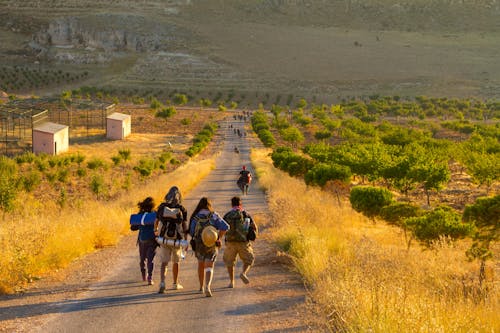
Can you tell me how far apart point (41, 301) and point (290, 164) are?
26.4 m

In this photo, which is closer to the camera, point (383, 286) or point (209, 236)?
point (383, 286)

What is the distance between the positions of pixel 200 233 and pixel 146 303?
1.39 m

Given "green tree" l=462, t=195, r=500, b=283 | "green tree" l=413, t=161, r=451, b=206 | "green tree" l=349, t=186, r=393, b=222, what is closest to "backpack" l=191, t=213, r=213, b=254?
"green tree" l=462, t=195, r=500, b=283

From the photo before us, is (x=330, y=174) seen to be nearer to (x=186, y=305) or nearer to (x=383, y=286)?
(x=186, y=305)

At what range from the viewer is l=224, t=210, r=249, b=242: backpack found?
9.98 m

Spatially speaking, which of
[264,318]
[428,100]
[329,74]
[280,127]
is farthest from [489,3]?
[264,318]

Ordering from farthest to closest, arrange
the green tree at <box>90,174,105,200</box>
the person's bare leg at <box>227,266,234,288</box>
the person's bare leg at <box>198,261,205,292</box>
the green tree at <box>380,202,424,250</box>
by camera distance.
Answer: the green tree at <box>90,174,105,200</box> → the green tree at <box>380,202,424,250</box> → the person's bare leg at <box>227,266,234,288</box> → the person's bare leg at <box>198,261,205,292</box>

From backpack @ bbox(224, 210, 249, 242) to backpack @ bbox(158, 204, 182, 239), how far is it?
2.99 ft

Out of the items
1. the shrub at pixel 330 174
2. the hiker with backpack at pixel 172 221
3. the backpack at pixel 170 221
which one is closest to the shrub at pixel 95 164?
the shrub at pixel 330 174

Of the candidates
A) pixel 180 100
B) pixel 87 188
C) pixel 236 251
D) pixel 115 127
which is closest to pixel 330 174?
pixel 236 251

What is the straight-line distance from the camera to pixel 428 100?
106 metres

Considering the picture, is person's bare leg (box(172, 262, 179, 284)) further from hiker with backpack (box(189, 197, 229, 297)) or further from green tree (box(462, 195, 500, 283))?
green tree (box(462, 195, 500, 283))

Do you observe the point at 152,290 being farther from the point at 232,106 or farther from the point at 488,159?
the point at 232,106

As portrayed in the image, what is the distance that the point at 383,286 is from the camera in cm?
682
